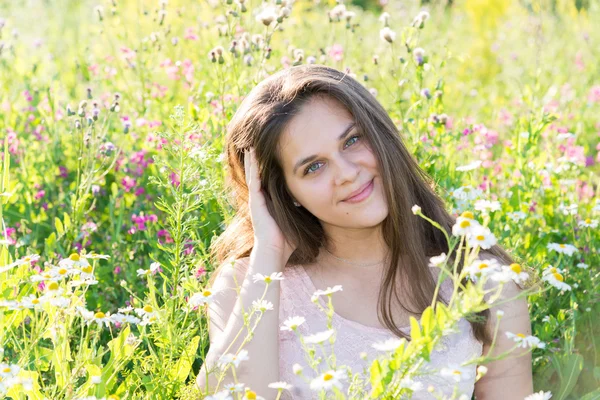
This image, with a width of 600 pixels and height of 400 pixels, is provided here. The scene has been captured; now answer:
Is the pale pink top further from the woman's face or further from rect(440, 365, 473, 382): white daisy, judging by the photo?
rect(440, 365, 473, 382): white daisy

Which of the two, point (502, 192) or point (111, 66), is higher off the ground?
point (111, 66)

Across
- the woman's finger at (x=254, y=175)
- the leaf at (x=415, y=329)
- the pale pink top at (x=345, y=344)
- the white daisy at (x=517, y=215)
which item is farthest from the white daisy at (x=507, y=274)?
the white daisy at (x=517, y=215)

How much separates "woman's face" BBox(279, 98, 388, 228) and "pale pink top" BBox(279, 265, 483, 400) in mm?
236

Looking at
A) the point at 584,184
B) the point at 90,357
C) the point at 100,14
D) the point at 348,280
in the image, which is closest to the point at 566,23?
the point at 584,184

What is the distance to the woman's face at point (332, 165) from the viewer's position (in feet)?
5.94

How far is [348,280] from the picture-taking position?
2055 mm

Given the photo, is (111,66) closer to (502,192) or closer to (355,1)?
(502,192)

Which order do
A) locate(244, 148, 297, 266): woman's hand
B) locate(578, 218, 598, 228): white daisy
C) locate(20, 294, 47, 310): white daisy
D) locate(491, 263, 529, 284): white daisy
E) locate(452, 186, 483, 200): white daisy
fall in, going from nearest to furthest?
locate(491, 263, 529, 284): white daisy → locate(20, 294, 47, 310): white daisy → locate(244, 148, 297, 266): woman's hand → locate(452, 186, 483, 200): white daisy → locate(578, 218, 598, 228): white daisy

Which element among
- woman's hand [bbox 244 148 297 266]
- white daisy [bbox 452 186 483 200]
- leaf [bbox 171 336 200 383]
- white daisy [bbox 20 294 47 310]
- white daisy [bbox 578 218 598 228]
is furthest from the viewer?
white daisy [bbox 578 218 598 228]

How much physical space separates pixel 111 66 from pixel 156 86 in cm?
80

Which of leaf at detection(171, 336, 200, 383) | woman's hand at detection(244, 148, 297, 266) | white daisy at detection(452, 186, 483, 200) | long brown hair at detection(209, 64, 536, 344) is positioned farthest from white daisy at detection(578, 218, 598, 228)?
leaf at detection(171, 336, 200, 383)

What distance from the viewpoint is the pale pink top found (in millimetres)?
1834

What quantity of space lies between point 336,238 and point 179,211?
1.78 ft

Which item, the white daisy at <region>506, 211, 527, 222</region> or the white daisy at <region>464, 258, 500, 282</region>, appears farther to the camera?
the white daisy at <region>506, 211, 527, 222</region>
